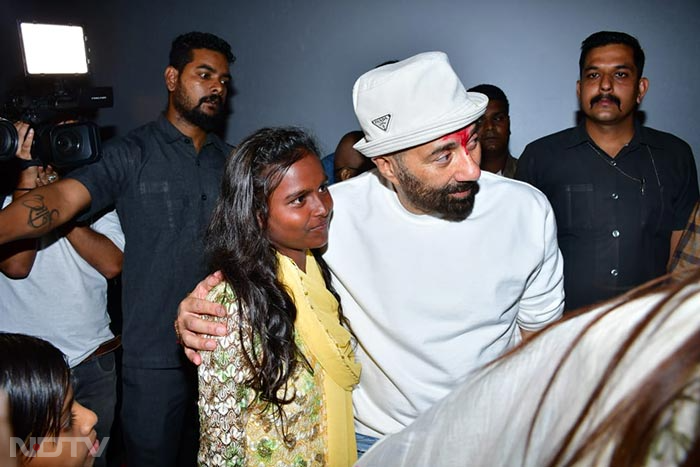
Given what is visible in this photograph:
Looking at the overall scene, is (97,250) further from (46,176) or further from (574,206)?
(574,206)

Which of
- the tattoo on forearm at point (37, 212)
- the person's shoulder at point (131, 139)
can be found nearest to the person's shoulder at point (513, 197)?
the tattoo on forearm at point (37, 212)

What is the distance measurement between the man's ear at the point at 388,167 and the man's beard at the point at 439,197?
3cm

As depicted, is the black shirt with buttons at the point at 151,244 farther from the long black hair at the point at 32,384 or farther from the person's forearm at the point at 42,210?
the long black hair at the point at 32,384

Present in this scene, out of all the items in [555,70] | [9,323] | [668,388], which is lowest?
[9,323]

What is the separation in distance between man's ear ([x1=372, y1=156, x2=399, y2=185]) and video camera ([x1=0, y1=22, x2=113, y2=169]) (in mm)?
1470

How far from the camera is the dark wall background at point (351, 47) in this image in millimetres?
3936

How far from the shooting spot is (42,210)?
254 centimetres

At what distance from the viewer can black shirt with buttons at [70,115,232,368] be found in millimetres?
2910

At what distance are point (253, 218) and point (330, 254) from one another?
324 millimetres

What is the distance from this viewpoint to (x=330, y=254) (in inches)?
75.6

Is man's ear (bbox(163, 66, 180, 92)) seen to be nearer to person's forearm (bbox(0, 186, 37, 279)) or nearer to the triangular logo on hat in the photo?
person's forearm (bbox(0, 186, 37, 279))

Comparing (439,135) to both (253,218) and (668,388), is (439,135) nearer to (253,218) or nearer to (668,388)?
(253,218)

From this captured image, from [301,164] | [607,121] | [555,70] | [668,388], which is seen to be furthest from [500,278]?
[555,70]

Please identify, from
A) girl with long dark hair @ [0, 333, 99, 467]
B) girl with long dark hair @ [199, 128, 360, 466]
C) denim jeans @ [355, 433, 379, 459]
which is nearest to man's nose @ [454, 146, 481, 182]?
girl with long dark hair @ [199, 128, 360, 466]
